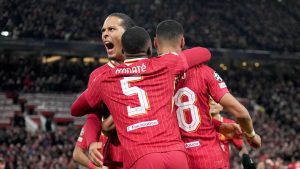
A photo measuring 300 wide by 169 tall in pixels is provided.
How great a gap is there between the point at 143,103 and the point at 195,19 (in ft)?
112

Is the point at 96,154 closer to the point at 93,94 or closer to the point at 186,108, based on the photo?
the point at 93,94

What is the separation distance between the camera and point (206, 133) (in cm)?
496

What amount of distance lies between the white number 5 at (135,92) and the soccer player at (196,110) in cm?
56

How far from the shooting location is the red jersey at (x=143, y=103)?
167 inches

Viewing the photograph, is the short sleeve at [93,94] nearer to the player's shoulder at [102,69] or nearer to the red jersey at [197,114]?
the player's shoulder at [102,69]

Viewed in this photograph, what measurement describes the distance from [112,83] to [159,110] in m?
0.45

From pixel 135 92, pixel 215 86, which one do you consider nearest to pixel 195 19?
pixel 215 86

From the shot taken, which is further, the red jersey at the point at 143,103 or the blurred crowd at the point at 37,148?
the blurred crowd at the point at 37,148

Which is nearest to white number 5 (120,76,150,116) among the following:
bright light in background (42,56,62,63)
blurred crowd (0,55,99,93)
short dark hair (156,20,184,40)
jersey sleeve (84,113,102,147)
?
jersey sleeve (84,113,102,147)

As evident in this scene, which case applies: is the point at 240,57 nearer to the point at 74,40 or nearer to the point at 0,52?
the point at 74,40

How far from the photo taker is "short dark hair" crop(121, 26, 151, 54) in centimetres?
435

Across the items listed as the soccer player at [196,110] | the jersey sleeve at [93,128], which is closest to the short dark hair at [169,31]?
the soccer player at [196,110]

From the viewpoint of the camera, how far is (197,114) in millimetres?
4906

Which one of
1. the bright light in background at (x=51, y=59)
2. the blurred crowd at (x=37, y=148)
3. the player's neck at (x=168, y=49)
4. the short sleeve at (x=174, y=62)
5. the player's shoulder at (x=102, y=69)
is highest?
the player's neck at (x=168, y=49)
